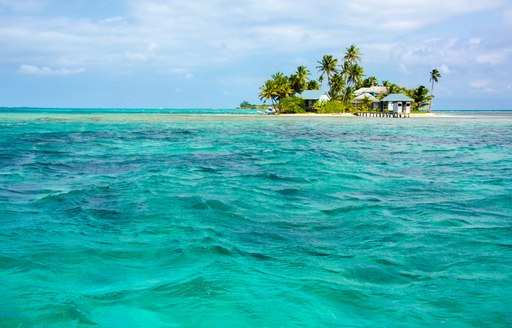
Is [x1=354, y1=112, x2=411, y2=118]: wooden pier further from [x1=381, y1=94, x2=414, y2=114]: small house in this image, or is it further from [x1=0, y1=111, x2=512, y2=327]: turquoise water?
[x1=0, y1=111, x2=512, y2=327]: turquoise water

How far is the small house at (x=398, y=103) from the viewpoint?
70.9 metres

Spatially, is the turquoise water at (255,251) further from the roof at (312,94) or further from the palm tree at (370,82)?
the palm tree at (370,82)

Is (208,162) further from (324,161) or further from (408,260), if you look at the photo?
(408,260)

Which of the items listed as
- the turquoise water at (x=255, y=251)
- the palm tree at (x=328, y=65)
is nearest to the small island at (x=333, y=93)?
the palm tree at (x=328, y=65)

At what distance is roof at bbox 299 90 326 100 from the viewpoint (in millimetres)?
76975

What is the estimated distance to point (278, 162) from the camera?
15641mm

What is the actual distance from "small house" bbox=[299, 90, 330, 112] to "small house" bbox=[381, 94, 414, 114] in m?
10.6

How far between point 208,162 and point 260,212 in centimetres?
780

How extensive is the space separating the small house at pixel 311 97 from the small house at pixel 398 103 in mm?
10643

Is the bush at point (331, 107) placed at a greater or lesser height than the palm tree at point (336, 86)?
lesser

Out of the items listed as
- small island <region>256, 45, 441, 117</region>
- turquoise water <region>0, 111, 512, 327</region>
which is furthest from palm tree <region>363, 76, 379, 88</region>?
turquoise water <region>0, 111, 512, 327</region>

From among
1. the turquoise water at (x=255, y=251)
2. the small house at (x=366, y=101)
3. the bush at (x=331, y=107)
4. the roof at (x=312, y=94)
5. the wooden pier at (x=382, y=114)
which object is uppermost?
the roof at (x=312, y=94)

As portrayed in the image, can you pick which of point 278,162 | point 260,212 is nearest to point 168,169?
point 278,162

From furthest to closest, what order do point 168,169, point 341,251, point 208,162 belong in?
point 208,162 → point 168,169 → point 341,251
